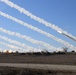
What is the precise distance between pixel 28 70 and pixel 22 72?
5.78ft

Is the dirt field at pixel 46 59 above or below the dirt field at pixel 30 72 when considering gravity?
above

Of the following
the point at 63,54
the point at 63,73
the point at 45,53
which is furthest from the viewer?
the point at 45,53

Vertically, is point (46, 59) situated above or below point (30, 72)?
above

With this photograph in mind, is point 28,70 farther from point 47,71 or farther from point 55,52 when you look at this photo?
point 55,52

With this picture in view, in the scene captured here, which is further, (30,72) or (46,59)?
(46,59)

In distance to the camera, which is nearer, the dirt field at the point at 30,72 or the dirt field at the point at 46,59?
the dirt field at the point at 30,72

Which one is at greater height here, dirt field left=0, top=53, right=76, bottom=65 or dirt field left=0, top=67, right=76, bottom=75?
dirt field left=0, top=53, right=76, bottom=65

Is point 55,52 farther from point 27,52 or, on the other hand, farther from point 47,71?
point 47,71

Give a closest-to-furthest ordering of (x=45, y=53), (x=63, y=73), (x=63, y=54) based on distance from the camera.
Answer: (x=63, y=73) < (x=63, y=54) < (x=45, y=53)

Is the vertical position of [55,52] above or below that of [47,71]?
above

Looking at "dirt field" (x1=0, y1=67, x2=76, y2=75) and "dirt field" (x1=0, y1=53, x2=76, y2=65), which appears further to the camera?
"dirt field" (x1=0, y1=53, x2=76, y2=65)

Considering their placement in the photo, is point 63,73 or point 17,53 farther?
point 17,53

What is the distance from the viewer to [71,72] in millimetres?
45281

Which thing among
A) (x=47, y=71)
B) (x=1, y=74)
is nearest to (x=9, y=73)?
(x=1, y=74)
